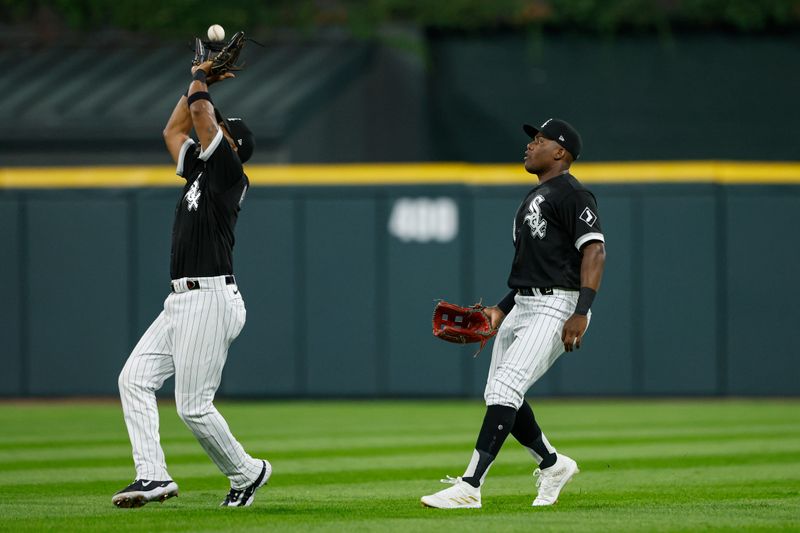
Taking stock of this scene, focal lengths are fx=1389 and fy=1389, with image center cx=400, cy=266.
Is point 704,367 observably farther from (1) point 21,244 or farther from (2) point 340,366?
(1) point 21,244

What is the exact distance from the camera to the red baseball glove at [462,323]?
7461 millimetres

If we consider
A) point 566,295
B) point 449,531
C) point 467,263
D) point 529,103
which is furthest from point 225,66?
point 529,103

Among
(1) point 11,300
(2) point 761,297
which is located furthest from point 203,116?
(2) point 761,297

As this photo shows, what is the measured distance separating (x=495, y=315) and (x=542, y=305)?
1.31ft

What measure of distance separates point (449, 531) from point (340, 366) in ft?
35.1

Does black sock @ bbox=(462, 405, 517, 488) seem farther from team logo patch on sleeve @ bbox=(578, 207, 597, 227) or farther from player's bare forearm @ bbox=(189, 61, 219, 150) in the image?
player's bare forearm @ bbox=(189, 61, 219, 150)

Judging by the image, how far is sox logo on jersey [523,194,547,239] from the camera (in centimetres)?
712

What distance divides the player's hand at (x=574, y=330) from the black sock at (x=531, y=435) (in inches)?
20.0

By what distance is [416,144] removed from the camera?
67.4ft

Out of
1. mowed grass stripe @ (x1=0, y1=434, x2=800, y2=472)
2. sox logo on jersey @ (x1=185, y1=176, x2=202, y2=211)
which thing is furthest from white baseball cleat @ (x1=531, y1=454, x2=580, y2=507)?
mowed grass stripe @ (x1=0, y1=434, x2=800, y2=472)

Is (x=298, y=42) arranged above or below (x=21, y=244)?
above

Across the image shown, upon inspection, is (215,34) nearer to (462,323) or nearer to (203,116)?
(203,116)

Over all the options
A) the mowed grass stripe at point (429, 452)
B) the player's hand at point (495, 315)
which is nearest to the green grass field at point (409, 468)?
the mowed grass stripe at point (429, 452)

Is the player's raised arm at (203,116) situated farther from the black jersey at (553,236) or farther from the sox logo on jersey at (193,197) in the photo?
the black jersey at (553,236)
